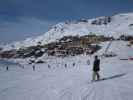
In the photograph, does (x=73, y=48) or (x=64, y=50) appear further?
(x=73, y=48)

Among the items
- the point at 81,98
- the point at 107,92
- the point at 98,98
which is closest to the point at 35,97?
the point at 81,98

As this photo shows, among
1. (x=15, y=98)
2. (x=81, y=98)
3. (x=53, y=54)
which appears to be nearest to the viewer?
(x=81, y=98)

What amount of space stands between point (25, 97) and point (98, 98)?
3846 millimetres

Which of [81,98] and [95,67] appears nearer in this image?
[81,98]

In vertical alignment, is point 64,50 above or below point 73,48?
below

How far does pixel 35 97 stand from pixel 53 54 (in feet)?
304

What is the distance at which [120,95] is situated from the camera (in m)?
9.97

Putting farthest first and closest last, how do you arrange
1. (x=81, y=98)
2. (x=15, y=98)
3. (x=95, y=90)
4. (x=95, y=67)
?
(x=95, y=67)
(x=95, y=90)
(x=15, y=98)
(x=81, y=98)

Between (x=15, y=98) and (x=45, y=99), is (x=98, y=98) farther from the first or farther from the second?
(x=15, y=98)

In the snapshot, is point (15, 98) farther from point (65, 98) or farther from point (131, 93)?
point (131, 93)

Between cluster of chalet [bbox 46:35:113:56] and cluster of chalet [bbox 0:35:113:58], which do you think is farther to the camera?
cluster of chalet [bbox 0:35:113:58]

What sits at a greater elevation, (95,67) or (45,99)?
(95,67)

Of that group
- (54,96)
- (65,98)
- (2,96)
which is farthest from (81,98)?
(2,96)

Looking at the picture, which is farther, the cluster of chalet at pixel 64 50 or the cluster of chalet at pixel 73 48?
the cluster of chalet at pixel 64 50
